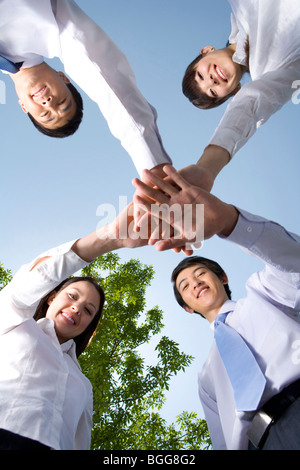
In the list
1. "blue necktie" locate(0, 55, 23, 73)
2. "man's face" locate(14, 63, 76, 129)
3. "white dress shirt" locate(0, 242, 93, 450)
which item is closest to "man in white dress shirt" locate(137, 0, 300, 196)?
"white dress shirt" locate(0, 242, 93, 450)

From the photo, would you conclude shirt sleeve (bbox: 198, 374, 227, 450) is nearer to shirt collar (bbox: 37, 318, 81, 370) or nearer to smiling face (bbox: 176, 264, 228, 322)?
smiling face (bbox: 176, 264, 228, 322)

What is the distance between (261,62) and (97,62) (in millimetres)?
1094

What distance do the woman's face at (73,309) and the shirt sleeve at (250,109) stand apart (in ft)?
4.35

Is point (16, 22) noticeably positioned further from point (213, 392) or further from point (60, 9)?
point (213, 392)

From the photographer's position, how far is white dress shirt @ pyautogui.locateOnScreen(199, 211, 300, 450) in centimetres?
158

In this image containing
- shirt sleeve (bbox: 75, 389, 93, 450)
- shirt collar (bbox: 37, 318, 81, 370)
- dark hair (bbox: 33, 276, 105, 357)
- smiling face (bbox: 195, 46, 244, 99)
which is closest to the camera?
shirt sleeve (bbox: 75, 389, 93, 450)

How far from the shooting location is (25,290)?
1713 millimetres

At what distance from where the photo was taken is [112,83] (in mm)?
1577

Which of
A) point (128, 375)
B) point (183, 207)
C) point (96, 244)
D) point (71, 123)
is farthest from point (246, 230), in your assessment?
point (128, 375)

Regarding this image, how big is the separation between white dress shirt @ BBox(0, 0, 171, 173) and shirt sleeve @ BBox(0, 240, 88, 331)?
2.02 ft

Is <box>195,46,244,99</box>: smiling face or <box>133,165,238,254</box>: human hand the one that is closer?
<box>133,165,238,254</box>: human hand

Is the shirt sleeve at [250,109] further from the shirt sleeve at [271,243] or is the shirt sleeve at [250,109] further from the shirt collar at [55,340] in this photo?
the shirt collar at [55,340]

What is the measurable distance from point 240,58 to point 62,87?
3.92 feet

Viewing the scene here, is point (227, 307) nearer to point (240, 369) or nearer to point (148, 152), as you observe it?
point (240, 369)
